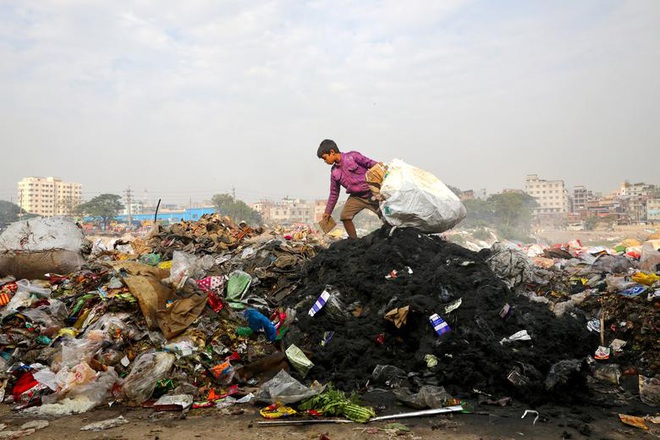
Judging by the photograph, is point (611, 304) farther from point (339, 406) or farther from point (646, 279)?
point (339, 406)

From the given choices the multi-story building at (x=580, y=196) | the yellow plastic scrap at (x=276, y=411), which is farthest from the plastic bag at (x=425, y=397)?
the multi-story building at (x=580, y=196)

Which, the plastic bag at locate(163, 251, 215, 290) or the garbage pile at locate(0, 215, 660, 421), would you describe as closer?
the garbage pile at locate(0, 215, 660, 421)

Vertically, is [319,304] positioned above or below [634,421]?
above

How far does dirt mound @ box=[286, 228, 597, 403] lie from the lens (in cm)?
327

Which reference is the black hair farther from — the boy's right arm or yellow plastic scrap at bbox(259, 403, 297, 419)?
yellow plastic scrap at bbox(259, 403, 297, 419)

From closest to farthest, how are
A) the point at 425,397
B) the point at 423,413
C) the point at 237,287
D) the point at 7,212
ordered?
the point at 423,413, the point at 425,397, the point at 237,287, the point at 7,212

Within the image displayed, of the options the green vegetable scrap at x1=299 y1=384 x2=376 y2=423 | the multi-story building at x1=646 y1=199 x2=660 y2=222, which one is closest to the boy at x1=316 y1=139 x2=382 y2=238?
the green vegetable scrap at x1=299 y1=384 x2=376 y2=423

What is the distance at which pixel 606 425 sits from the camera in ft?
9.11

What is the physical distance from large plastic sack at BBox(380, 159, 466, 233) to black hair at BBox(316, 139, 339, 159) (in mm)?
1003

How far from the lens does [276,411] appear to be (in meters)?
3.00

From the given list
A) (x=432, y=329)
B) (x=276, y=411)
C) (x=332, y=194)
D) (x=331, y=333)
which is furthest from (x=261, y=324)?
(x=332, y=194)

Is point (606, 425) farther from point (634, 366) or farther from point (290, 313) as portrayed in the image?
point (290, 313)

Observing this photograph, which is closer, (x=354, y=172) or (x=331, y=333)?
(x=331, y=333)

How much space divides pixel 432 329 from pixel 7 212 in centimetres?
6260
